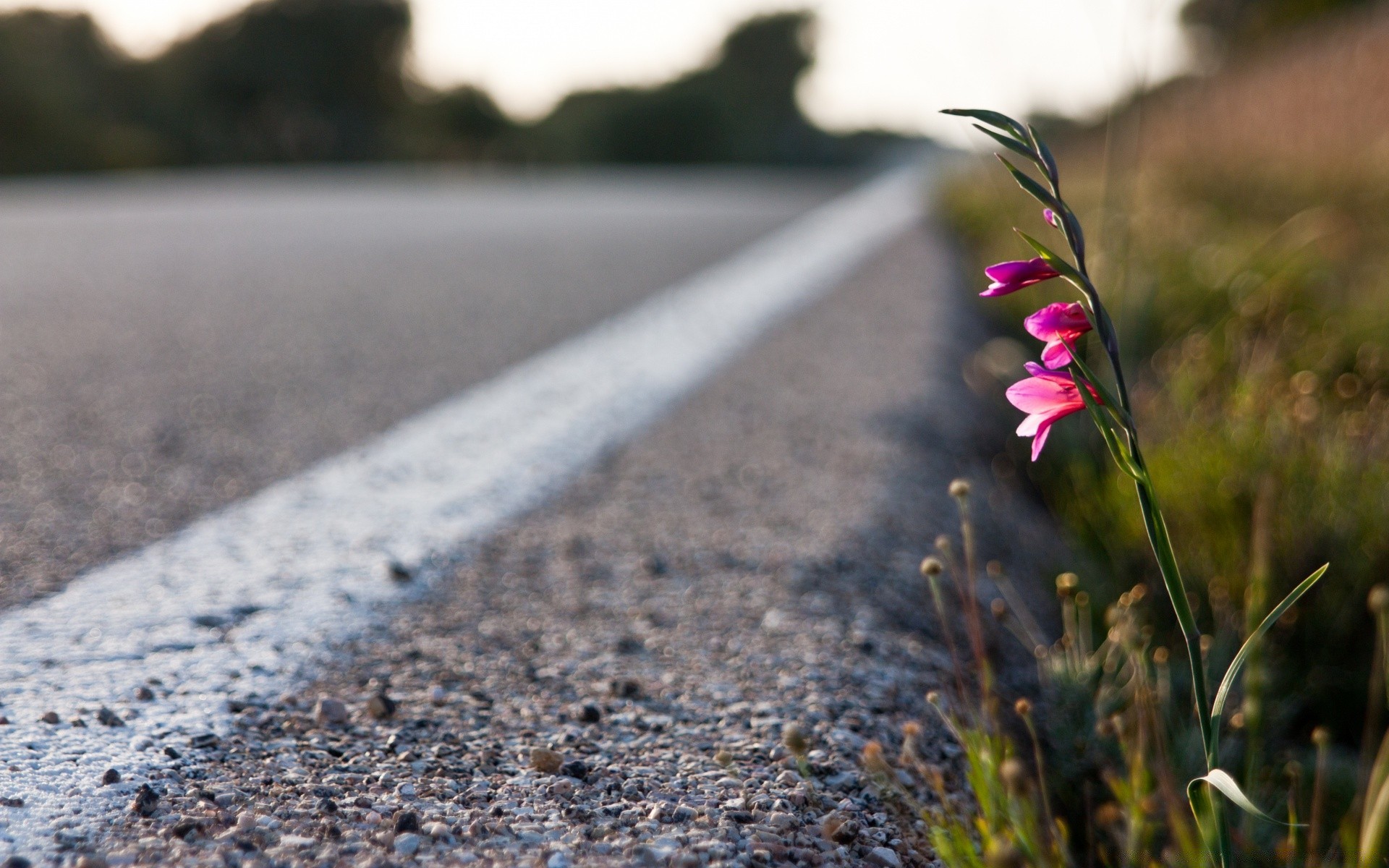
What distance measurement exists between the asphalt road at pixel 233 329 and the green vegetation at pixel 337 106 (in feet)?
71.6

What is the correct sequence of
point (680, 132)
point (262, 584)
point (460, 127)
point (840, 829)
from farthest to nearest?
point (460, 127), point (680, 132), point (262, 584), point (840, 829)

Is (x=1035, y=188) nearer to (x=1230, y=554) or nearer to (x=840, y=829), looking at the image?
(x=840, y=829)

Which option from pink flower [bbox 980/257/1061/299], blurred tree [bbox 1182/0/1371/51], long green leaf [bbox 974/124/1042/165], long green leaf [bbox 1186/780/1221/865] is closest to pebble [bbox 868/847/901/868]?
long green leaf [bbox 1186/780/1221/865]

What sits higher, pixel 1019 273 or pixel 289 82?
pixel 289 82

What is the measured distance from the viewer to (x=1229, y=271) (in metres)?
3.37

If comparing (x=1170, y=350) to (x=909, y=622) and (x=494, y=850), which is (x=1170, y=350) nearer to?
(x=909, y=622)

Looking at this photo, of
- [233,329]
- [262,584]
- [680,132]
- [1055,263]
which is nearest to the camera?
[1055,263]

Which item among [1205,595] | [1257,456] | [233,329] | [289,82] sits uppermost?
[289,82]

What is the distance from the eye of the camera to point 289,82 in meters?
32.6

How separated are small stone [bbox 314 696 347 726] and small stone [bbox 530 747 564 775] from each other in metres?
0.22

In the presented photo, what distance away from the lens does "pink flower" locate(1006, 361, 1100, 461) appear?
35.9 inches

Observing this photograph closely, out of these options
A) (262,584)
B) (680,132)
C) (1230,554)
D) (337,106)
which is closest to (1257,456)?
(1230,554)

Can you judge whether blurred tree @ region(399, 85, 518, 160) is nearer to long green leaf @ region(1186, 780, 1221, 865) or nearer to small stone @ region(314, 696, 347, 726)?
small stone @ region(314, 696, 347, 726)

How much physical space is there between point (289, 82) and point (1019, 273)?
35.7 m
